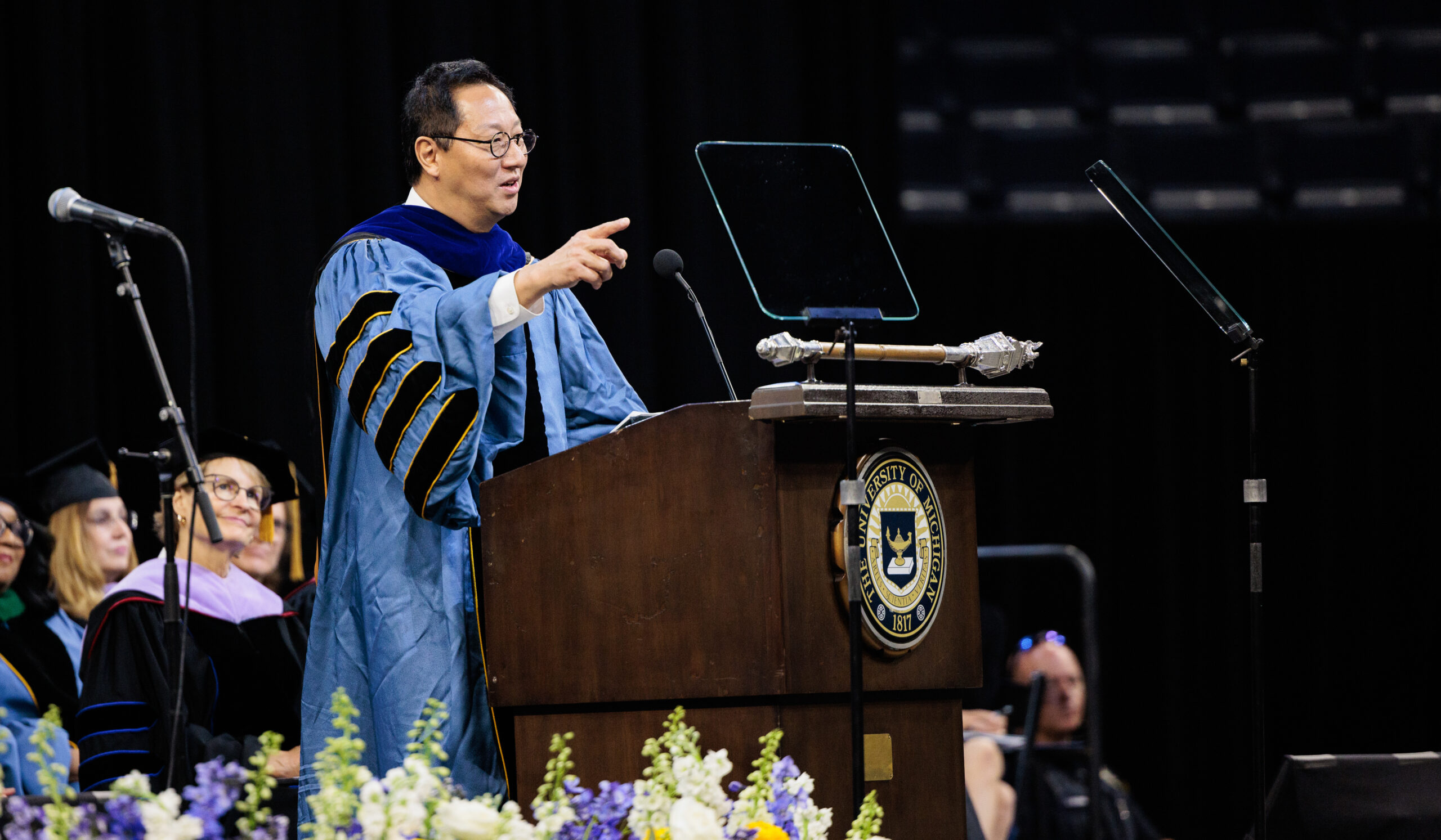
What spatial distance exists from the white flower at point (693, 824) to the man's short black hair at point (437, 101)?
156cm

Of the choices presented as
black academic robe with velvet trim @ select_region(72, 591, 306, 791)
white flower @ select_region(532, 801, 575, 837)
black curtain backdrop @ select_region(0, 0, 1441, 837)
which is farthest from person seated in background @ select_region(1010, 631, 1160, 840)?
white flower @ select_region(532, 801, 575, 837)

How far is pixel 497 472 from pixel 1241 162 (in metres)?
4.62

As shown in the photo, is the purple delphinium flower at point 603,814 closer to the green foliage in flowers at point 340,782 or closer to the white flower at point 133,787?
the green foliage in flowers at point 340,782

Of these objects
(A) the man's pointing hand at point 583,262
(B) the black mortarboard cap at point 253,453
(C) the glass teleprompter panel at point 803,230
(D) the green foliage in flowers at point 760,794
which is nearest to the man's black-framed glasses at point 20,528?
(B) the black mortarboard cap at point 253,453

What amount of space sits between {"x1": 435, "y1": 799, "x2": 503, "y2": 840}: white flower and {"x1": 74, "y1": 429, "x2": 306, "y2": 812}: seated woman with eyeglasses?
2395 mm

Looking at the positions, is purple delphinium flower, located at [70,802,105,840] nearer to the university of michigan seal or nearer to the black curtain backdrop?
the university of michigan seal

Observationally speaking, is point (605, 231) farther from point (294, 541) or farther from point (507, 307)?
point (294, 541)

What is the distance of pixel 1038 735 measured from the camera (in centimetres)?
523

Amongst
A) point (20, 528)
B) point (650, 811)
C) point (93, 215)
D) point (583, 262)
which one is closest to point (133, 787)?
point (650, 811)

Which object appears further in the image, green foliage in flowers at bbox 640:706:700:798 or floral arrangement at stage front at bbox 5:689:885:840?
green foliage in flowers at bbox 640:706:700:798

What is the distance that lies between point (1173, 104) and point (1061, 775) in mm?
2747

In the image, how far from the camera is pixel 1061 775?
196 inches

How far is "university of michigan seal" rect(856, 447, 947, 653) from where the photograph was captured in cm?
197

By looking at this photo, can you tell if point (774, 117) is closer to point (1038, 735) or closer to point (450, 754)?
point (1038, 735)
